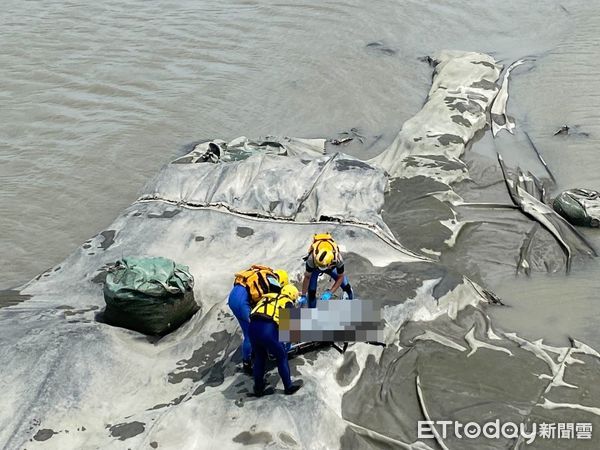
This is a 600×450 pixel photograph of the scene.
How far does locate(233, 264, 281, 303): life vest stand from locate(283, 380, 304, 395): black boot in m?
0.66

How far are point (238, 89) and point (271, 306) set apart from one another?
26.3 feet

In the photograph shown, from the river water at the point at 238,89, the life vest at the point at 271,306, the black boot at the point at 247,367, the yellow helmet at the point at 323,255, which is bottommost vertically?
the river water at the point at 238,89

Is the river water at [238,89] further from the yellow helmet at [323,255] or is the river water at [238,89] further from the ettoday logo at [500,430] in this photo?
the yellow helmet at [323,255]

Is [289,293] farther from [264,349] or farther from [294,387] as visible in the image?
[294,387]

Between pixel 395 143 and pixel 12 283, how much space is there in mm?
5435

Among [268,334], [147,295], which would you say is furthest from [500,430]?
[147,295]

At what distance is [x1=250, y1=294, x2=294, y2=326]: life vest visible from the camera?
4223mm

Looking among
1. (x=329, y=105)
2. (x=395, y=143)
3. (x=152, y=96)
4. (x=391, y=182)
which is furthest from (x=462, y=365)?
(x=152, y=96)

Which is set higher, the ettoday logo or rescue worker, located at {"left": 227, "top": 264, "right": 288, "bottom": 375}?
rescue worker, located at {"left": 227, "top": 264, "right": 288, "bottom": 375}

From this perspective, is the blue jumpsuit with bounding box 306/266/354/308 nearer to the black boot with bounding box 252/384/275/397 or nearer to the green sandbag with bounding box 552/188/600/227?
the black boot with bounding box 252/384/275/397

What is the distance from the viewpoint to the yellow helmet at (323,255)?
488 cm

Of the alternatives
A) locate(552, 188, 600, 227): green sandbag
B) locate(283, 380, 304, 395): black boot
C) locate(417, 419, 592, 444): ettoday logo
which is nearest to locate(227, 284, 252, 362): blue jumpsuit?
locate(283, 380, 304, 395): black boot

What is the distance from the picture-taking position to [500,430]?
4.56 metres

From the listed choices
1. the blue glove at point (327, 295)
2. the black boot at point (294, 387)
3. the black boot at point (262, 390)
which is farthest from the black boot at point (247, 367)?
the blue glove at point (327, 295)
